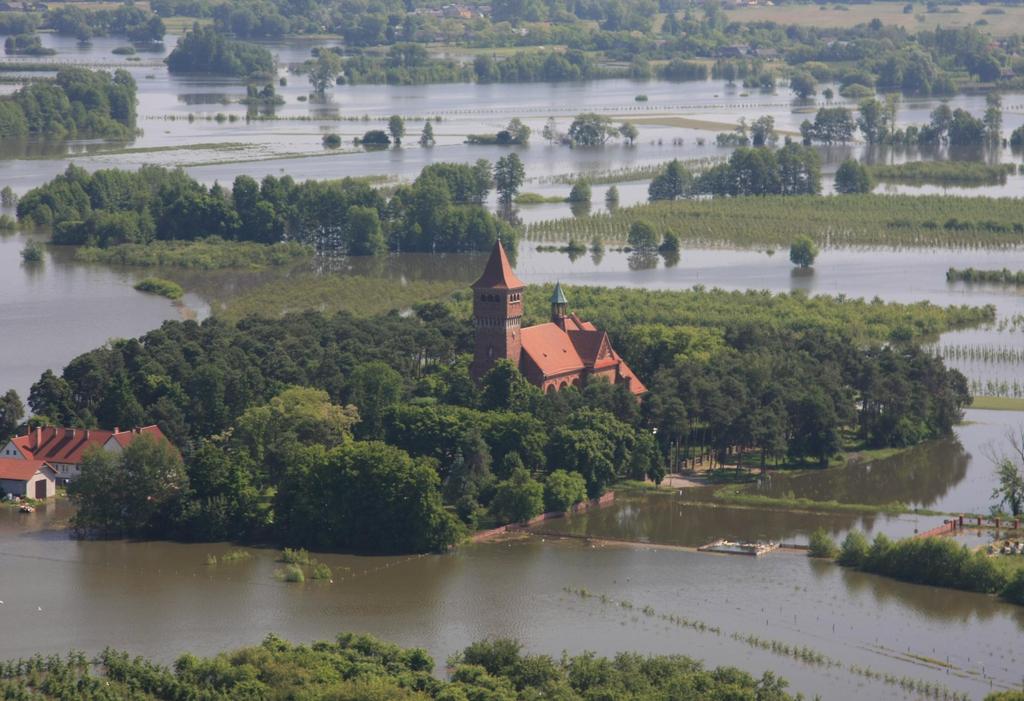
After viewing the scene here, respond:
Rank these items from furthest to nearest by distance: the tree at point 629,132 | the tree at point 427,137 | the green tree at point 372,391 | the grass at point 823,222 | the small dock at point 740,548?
the tree at point 629,132, the tree at point 427,137, the grass at point 823,222, the green tree at point 372,391, the small dock at point 740,548


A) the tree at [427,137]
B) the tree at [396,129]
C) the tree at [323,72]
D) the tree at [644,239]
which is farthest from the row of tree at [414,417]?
the tree at [323,72]

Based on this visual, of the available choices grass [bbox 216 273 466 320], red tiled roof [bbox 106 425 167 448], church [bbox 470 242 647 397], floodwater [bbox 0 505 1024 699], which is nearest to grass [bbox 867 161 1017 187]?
grass [bbox 216 273 466 320]

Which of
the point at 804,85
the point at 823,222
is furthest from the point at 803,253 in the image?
the point at 804,85

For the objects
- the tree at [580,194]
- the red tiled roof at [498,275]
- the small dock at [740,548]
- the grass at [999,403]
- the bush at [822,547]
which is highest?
the red tiled roof at [498,275]

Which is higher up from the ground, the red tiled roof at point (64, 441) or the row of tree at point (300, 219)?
the row of tree at point (300, 219)

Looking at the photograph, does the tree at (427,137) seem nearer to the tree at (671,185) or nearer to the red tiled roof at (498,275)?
the tree at (671,185)

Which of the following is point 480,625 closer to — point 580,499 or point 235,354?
point 580,499
